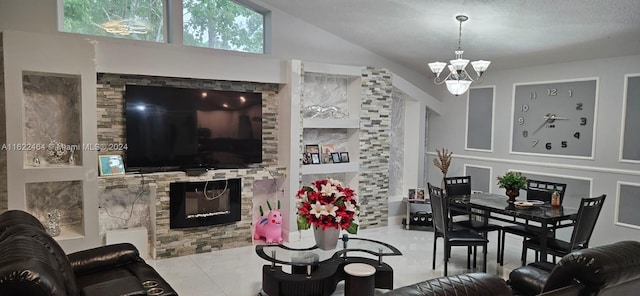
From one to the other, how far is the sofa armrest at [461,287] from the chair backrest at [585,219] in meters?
2.45

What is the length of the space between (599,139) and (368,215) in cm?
315

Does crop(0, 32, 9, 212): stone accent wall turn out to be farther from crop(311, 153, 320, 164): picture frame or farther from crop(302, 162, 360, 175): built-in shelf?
crop(311, 153, 320, 164): picture frame

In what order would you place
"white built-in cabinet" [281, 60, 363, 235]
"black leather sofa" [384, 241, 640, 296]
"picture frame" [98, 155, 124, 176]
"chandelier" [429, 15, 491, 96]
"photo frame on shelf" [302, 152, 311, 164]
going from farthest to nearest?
"photo frame on shelf" [302, 152, 311, 164]
"white built-in cabinet" [281, 60, 363, 235]
"picture frame" [98, 155, 124, 176]
"chandelier" [429, 15, 491, 96]
"black leather sofa" [384, 241, 640, 296]

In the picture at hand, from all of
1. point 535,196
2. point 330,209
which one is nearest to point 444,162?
point 535,196

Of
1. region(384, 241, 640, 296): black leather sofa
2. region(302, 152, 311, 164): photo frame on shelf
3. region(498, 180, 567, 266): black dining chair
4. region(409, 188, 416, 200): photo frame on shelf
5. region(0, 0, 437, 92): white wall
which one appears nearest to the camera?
region(384, 241, 640, 296): black leather sofa

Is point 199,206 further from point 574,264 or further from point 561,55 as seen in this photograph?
point 561,55

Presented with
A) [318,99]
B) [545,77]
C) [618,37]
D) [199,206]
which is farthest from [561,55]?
[199,206]

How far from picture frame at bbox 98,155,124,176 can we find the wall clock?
5.15 meters

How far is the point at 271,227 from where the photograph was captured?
569 cm

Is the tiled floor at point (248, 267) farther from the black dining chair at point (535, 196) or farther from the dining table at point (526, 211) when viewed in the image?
the dining table at point (526, 211)

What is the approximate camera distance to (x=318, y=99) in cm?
641

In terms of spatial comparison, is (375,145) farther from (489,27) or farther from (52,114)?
(52,114)

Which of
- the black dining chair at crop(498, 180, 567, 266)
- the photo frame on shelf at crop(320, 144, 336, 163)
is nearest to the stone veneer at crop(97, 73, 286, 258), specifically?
the photo frame on shelf at crop(320, 144, 336, 163)

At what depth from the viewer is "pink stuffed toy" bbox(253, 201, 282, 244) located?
5.68 metres
